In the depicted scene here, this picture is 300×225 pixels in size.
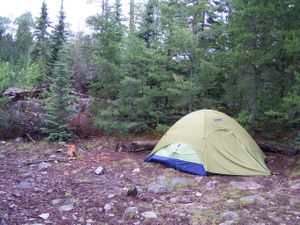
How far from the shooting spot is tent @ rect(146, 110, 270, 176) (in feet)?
24.5

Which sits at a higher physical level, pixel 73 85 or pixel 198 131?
pixel 73 85

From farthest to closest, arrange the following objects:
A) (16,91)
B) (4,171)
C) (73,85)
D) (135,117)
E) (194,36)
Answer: (73,85) → (16,91) → (135,117) → (194,36) → (4,171)

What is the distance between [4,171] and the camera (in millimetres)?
7445

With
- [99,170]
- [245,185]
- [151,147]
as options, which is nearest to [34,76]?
[151,147]

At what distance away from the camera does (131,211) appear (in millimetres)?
5301

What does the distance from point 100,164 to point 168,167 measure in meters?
1.69

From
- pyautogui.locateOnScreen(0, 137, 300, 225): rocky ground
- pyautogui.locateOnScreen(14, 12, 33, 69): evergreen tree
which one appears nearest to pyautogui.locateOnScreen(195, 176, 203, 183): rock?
pyautogui.locateOnScreen(0, 137, 300, 225): rocky ground

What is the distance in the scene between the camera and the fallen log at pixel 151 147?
28.5ft

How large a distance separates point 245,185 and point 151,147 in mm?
3505

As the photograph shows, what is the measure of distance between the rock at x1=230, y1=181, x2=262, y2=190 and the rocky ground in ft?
0.06

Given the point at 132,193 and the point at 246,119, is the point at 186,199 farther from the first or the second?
the point at 246,119

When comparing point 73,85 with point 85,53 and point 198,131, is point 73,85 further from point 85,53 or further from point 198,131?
point 198,131

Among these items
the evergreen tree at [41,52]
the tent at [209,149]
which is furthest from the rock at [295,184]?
the evergreen tree at [41,52]

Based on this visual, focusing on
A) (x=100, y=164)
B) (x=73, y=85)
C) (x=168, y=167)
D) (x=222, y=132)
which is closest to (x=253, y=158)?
(x=222, y=132)
